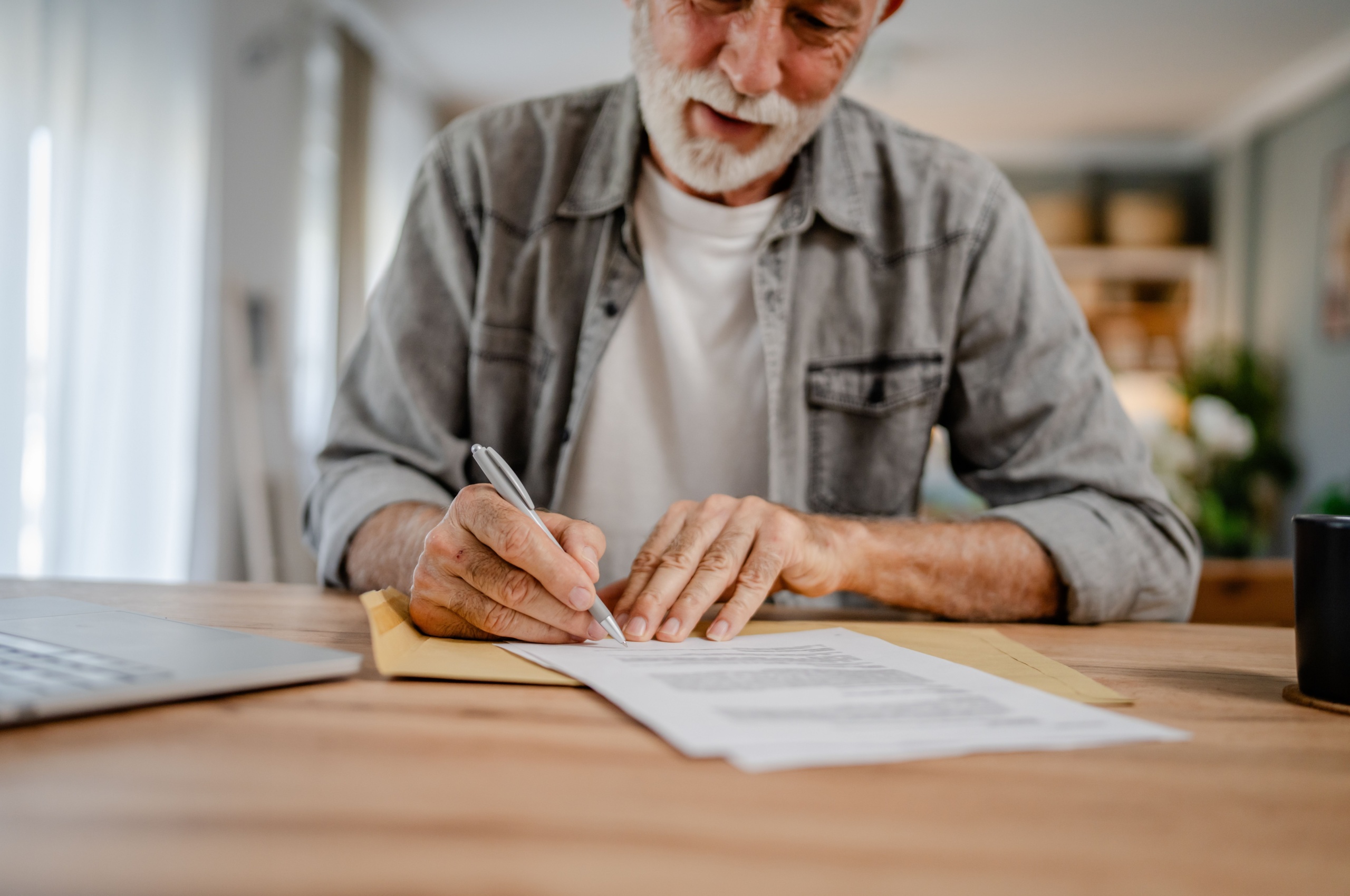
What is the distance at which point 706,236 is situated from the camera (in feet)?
4.36

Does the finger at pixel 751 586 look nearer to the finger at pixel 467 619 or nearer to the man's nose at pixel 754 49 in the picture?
the finger at pixel 467 619

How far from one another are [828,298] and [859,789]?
97 centimetres

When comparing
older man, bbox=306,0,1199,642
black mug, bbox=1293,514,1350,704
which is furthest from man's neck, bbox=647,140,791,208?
black mug, bbox=1293,514,1350,704

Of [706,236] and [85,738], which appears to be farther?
[706,236]

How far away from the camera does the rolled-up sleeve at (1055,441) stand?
100 centimetres

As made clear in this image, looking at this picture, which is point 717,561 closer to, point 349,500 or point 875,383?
point 349,500

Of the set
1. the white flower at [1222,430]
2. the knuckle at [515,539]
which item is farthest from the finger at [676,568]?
the white flower at [1222,430]

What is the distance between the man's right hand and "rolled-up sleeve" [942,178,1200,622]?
555 mm

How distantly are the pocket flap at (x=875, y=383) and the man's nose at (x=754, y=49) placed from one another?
14.9 inches

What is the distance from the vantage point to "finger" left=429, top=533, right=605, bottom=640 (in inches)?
26.7

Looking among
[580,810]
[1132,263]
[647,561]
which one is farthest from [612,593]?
[1132,263]

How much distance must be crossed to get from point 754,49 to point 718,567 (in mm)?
648

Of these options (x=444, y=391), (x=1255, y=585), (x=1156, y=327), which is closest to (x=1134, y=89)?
(x=1156, y=327)

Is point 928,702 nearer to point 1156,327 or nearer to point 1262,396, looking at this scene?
point 1262,396
